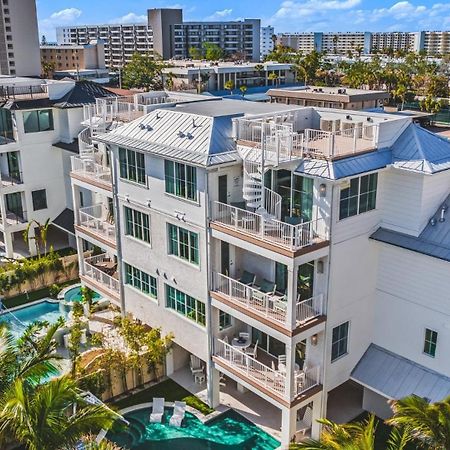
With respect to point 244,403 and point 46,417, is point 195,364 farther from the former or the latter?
point 46,417

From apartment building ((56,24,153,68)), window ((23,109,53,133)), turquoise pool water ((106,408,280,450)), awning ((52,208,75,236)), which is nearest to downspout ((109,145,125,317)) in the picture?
turquoise pool water ((106,408,280,450))

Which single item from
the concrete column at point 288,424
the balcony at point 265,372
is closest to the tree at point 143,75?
the balcony at point 265,372

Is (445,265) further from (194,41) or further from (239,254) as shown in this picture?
(194,41)

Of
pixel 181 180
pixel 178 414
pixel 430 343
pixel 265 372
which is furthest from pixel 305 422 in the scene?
pixel 181 180

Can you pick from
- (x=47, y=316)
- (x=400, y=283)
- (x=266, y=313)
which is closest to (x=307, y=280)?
(x=266, y=313)

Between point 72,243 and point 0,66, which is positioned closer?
point 72,243

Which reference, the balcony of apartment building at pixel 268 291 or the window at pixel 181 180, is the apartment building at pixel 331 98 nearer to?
the window at pixel 181 180
